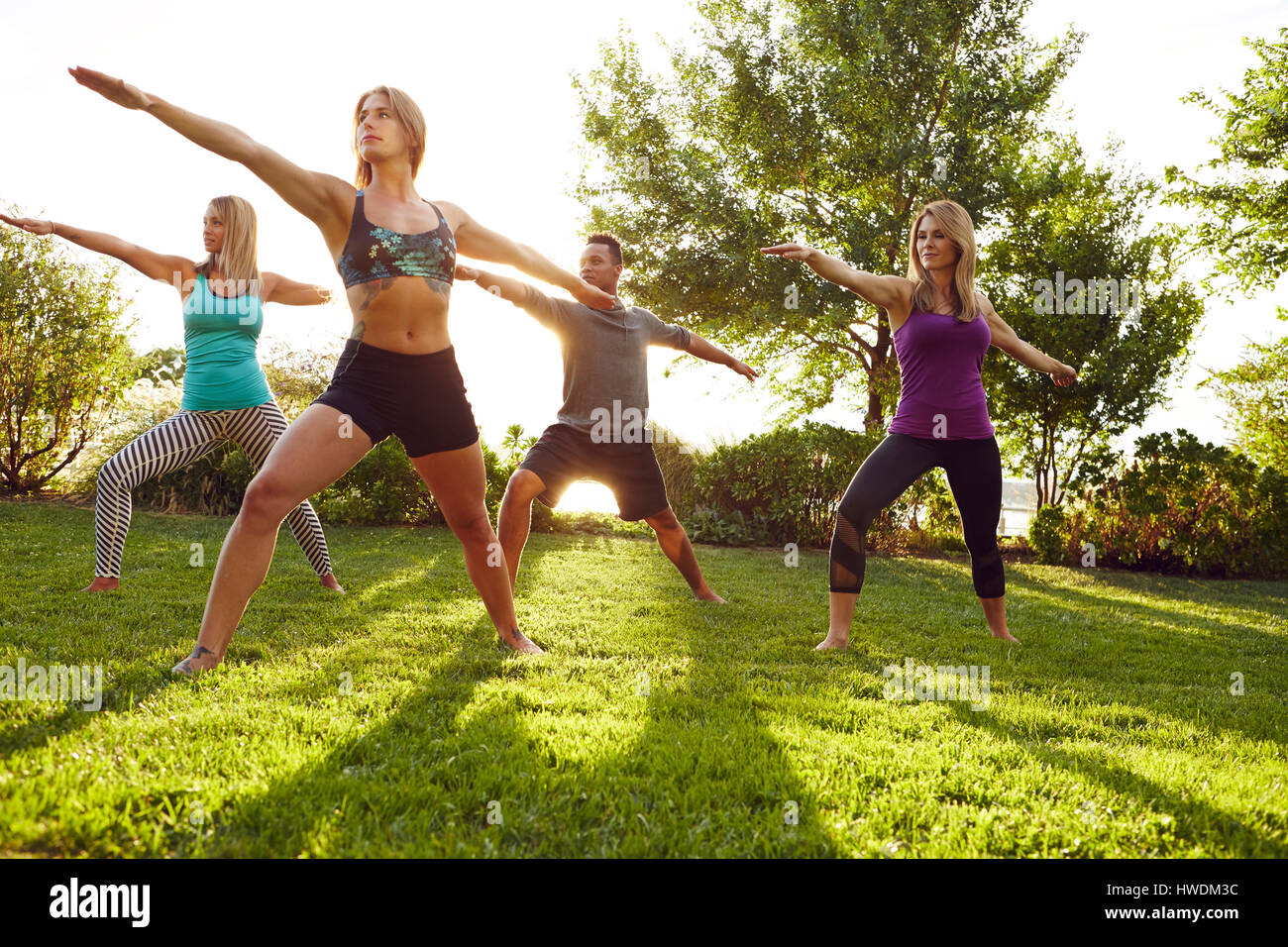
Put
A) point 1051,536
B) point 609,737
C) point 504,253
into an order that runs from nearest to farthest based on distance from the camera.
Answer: point 609,737, point 504,253, point 1051,536

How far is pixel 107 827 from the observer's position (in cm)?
185

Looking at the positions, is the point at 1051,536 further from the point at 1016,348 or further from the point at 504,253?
the point at 504,253

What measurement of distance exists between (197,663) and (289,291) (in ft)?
10.0

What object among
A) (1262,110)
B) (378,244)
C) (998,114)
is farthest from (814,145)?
(378,244)

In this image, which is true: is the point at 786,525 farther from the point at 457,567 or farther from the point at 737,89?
the point at 737,89

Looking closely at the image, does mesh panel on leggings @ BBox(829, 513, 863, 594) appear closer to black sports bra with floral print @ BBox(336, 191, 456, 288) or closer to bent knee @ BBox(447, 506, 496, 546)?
bent knee @ BBox(447, 506, 496, 546)

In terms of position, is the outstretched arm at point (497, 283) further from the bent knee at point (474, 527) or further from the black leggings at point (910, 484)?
the black leggings at point (910, 484)

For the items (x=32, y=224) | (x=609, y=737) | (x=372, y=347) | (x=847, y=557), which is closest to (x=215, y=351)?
(x=32, y=224)

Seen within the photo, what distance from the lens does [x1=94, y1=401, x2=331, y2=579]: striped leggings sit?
190 inches

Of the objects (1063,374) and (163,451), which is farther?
(1063,374)

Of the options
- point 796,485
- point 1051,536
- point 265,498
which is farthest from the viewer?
point 1051,536

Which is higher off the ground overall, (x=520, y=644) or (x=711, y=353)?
(x=711, y=353)

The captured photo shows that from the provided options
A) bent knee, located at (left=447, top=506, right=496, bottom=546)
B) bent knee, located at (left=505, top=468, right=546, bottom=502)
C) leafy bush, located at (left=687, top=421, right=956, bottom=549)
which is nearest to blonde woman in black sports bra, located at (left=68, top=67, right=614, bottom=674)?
bent knee, located at (left=447, top=506, right=496, bottom=546)

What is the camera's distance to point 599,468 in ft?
17.0
